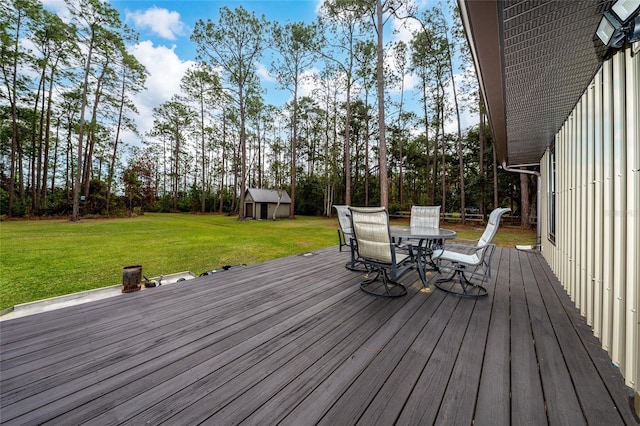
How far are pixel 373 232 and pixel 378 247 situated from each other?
7.0 inches

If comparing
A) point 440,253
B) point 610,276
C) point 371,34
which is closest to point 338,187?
point 371,34

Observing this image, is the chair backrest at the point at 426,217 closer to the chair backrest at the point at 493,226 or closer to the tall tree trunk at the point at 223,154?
the chair backrest at the point at 493,226

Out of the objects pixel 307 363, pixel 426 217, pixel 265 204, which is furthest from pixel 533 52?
pixel 265 204

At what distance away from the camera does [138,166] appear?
70.7 feet

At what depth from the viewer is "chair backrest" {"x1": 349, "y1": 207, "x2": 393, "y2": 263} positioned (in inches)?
99.7

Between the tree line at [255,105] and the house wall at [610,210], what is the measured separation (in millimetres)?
5290

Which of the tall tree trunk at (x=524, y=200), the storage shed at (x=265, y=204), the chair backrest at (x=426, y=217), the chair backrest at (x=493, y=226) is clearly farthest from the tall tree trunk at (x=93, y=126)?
the tall tree trunk at (x=524, y=200)

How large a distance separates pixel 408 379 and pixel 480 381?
43 centimetres

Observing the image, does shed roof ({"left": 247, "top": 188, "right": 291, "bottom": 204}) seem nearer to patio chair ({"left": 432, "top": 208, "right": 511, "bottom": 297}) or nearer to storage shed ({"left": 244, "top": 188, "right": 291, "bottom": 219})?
storage shed ({"left": 244, "top": 188, "right": 291, "bottom": 219})

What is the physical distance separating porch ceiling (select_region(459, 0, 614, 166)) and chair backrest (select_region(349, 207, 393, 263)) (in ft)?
4.94

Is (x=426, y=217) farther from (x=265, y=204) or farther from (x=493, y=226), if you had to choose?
(x=265, y=204)

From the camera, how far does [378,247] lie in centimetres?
262

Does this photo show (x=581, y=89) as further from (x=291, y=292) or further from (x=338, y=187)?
(x=338, y=187)

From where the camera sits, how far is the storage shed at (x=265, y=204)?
1755 centimetres
